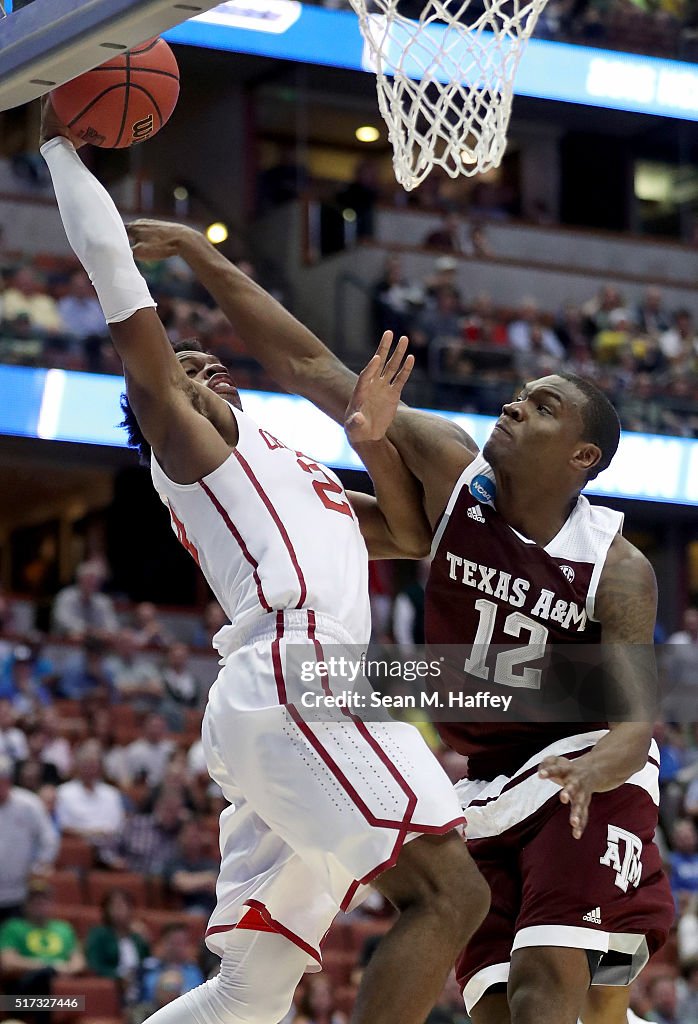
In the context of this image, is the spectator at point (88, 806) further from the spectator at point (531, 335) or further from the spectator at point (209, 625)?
the spectator at point (531, 335)

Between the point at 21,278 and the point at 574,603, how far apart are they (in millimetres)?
9520

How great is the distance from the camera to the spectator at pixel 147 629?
1203 cm

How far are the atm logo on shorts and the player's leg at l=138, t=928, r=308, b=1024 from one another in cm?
84

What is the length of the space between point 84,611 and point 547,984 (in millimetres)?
8427

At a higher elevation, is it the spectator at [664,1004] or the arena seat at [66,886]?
the arena seat at [66,886]

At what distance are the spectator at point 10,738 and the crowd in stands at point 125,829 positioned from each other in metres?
0.01

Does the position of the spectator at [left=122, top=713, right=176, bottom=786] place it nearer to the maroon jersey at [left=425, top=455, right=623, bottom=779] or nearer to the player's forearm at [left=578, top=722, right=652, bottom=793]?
the maroon jersey at [left=425, top=455, right=623, bottom=779]

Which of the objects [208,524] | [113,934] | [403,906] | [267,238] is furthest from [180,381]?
[267,238]

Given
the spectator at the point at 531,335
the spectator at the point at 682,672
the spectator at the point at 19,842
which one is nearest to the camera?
the spectator at the point at 19,842

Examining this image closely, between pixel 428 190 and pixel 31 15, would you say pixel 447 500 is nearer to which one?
pixel 31 15

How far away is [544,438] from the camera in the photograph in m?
4.46

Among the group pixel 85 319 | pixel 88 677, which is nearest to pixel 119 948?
pixel 88 677

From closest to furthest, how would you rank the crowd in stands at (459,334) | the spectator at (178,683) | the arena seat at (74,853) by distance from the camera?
the arena seat at (74,853) < the spectator at (178,683) < the crowd in stands at (459,334)

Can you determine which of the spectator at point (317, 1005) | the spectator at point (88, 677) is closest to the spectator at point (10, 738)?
the spectator at point (88, 677)
